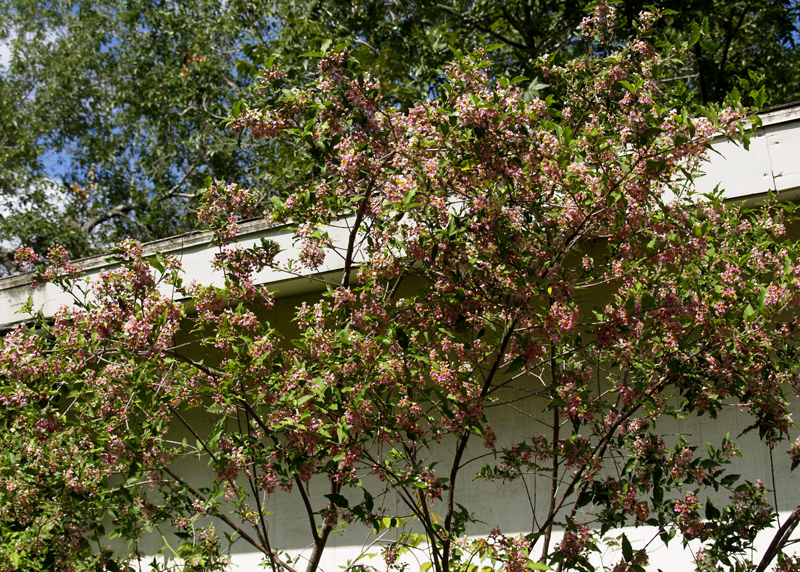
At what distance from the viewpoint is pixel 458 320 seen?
2941mm

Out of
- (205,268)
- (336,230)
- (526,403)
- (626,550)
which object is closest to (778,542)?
(626,550)

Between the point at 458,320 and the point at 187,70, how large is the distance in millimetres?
12297

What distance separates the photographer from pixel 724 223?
Result: 321 centimetres

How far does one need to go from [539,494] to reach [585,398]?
1381 mm

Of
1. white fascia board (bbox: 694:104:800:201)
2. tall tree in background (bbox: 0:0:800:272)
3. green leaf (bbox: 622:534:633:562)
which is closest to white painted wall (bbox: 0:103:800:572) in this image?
white fascia board (bbox: 694:104:800:201)

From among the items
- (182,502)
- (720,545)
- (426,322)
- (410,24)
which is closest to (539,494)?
(720,545)

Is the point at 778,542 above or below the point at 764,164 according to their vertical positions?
below

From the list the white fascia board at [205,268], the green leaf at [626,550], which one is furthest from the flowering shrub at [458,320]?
the white fascia board at [205,268]

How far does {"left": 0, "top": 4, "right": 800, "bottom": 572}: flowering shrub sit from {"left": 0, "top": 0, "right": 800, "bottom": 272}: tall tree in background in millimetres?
3870

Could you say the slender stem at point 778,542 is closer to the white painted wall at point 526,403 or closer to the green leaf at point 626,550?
the green leaf at point 626,550

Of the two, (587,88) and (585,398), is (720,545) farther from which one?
(587,88)

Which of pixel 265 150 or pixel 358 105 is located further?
pixel 265 150

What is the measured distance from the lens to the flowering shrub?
8.89 ft

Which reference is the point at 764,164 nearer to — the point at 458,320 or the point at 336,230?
the point at 458,320
